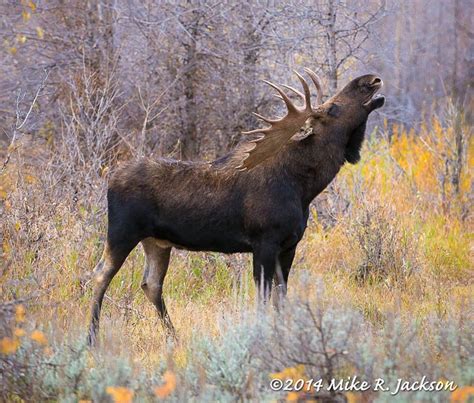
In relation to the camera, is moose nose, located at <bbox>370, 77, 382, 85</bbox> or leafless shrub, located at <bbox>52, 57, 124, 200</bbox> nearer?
moose nose, located at <bbox>370, 77, 382, 85</bbox>

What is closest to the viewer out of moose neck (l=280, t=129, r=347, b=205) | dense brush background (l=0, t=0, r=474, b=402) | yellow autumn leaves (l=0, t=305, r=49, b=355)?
yellow autumn leaves (l=0, t=305, r=49, b=355)

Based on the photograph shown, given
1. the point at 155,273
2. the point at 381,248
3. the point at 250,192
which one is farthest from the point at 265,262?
the point at 381,248

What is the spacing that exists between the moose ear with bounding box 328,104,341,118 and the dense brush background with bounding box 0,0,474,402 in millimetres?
1390

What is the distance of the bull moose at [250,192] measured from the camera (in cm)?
682

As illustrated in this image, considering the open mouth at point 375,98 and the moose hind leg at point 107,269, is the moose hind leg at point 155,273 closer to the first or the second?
the moose hind leg at point 107,269

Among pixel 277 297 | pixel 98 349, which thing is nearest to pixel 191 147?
pixel 277 297

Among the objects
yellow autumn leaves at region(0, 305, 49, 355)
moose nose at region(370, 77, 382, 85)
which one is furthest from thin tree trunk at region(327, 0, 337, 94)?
yellow autumn leaves at region(0, 305, 49, 355)

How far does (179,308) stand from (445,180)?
5.15 m

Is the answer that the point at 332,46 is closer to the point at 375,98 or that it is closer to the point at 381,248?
the point at 381,248

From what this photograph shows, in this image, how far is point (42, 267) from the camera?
768 centimetres

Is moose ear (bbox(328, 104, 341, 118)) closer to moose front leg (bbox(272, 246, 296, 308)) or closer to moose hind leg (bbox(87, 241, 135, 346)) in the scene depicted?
moose front leg (bbox(272, 246, 296, 308))

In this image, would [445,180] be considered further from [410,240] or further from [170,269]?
[170,269]

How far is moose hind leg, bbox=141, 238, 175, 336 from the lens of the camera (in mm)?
7254

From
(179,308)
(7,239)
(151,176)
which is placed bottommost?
(179,308)
